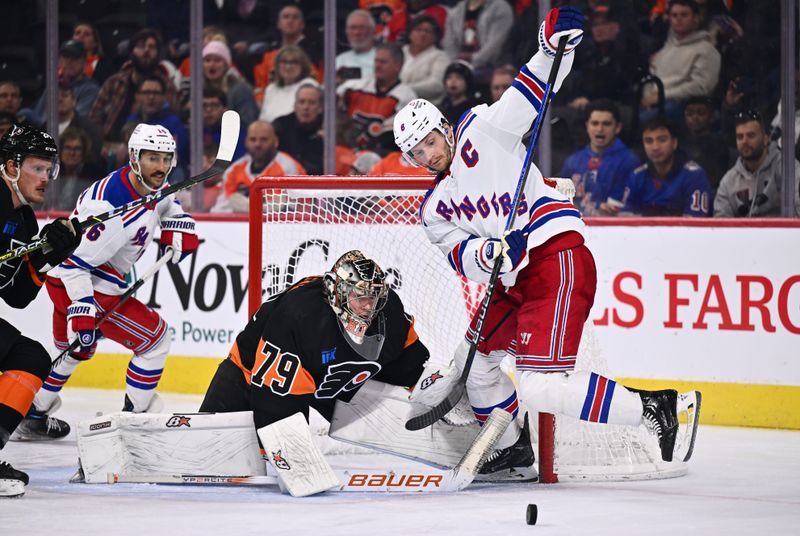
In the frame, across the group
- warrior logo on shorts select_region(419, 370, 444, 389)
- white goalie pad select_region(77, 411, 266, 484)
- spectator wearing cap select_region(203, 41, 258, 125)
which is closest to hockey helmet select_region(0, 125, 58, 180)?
white goalie pad select_region(77, 411, 266, 484)

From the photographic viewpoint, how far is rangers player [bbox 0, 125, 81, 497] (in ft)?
12.4

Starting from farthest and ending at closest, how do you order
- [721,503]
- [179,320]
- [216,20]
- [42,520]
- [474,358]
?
[216,20] → [179,320] → [474,358] → [721,503] → [42,520]

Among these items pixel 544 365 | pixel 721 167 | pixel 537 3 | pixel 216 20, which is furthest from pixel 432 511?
pixel 216 20

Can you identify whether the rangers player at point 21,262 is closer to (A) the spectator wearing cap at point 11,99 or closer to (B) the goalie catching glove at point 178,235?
(B) the goalie catching glove at point 178,235

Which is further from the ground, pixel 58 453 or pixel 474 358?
pixel 474 358

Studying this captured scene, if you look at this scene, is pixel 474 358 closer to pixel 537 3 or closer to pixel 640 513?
pixel 640 513

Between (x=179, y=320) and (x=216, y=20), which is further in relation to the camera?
(x=216, y=20)

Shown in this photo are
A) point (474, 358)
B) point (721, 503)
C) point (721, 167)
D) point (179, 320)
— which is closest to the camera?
point (721, 503)

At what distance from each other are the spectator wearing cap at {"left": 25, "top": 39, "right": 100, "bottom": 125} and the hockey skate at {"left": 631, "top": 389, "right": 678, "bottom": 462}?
177 inches

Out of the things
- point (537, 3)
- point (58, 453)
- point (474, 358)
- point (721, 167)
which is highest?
point (537, 3)

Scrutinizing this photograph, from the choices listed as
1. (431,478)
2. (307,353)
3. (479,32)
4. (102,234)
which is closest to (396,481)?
(431,478)

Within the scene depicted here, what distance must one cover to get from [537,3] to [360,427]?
9.32 feet

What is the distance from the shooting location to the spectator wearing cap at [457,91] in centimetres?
652

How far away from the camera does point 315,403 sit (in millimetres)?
4066
